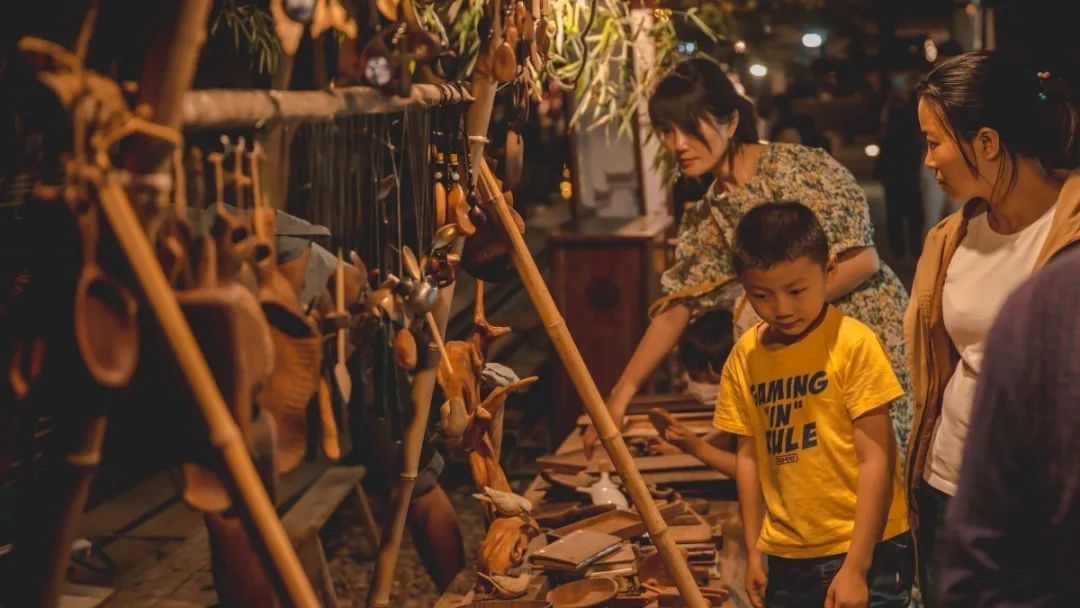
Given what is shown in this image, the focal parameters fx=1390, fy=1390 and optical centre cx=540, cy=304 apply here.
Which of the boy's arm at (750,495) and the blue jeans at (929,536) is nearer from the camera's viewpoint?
the blue jeans at (929,536)

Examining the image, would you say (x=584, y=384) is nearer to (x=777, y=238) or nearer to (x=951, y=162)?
(x=777, y=238)

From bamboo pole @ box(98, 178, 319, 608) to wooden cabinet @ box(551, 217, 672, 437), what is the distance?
231 inches

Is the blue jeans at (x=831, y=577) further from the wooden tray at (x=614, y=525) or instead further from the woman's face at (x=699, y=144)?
the woman's face at (x=699, y=144)

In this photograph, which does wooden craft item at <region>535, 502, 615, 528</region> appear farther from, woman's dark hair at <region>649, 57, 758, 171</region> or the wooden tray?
woman's dark hair at <region>649, 57, 758, 171</region>

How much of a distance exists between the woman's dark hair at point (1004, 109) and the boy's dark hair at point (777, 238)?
1.40 feet

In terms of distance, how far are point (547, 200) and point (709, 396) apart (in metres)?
10.6

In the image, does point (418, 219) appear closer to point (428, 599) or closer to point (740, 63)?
point (428, 599)

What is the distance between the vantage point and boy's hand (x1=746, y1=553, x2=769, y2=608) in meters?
3.76

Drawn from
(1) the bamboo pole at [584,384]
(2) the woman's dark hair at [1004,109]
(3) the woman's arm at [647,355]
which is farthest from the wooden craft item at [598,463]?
(2) the woman's dark hair at [1004,109]

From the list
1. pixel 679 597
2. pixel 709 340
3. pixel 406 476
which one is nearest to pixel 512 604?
pixel 679 597

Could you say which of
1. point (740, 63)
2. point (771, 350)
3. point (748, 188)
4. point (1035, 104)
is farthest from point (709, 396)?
point (740, 63)

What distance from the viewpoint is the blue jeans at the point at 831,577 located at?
12.0ft

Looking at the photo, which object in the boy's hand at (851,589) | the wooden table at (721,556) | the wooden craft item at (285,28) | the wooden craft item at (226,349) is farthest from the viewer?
the wooden table at (721,556)

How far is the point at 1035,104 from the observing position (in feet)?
11.7
